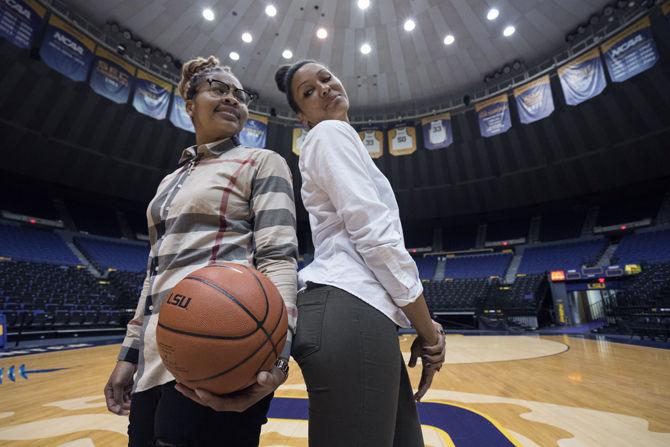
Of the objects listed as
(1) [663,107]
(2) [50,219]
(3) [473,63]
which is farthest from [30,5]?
(1) [663,107]

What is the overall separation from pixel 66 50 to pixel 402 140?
12023 millimetres

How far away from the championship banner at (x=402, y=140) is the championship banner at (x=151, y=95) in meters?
9.06

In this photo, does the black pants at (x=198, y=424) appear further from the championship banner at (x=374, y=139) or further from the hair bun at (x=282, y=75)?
the championship banner at (x=374, y=139)

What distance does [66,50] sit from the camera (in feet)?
32.5

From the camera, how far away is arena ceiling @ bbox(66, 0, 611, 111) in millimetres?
11039

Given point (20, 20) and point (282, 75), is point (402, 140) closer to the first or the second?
point (20, 20)

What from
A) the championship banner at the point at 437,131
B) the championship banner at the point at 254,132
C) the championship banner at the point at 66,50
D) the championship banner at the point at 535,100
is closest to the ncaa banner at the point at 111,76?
the championship banner at the point at 66,50

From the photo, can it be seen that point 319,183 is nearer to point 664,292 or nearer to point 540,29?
point 664,292

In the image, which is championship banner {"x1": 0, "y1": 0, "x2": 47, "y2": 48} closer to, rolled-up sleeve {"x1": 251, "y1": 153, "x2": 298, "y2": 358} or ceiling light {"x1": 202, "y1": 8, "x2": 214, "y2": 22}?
ceiling light {"x1": 202, "y1": 8, "x2": 214, "y2": 22}

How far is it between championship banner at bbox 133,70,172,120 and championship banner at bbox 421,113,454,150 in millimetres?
10231

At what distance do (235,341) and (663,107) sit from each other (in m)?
17.3

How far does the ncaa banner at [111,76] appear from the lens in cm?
1058

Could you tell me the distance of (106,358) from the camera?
6.10 m

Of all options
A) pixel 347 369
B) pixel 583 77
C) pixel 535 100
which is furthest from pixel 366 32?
pixel 347 369
